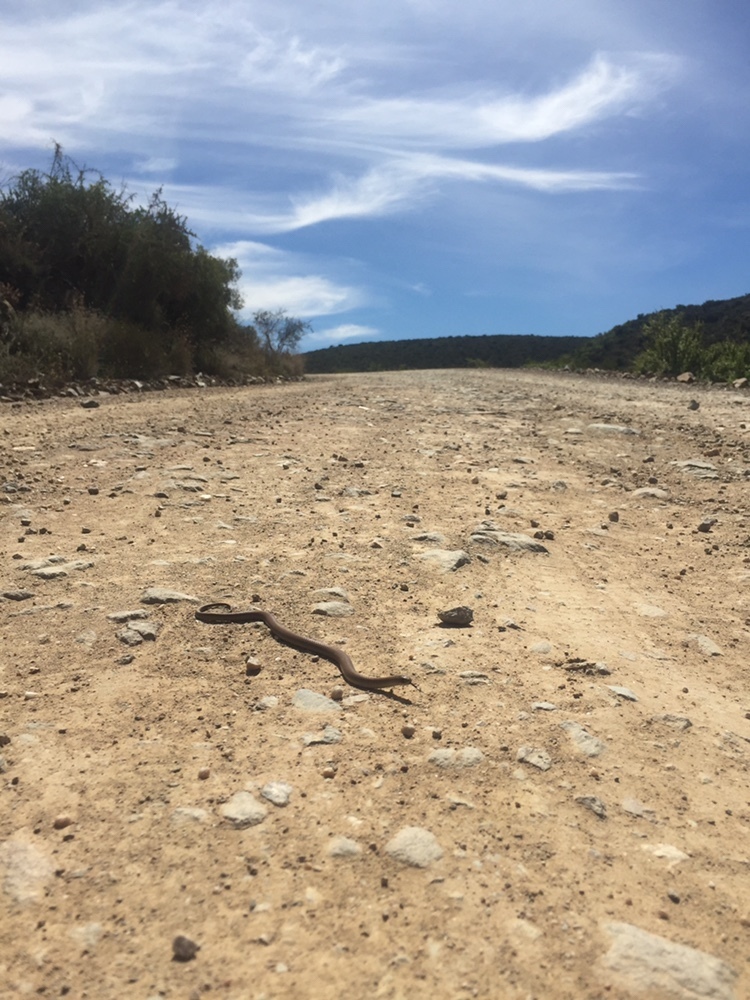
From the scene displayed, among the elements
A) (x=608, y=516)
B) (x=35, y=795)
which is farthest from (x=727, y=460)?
(x=35, y=795)

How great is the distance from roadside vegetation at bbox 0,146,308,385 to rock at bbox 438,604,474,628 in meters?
8.69

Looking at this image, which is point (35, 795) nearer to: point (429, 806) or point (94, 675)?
point (94, 675)

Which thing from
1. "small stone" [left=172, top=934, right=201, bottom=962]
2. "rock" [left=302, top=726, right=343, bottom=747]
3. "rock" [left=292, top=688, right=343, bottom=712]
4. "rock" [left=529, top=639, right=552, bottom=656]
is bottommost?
"small stone" [left=172, top=934, right=201, bottom=962]

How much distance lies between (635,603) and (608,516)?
1.54m

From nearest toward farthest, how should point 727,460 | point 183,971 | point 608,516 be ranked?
1. point 183,971
2. point 608,516
3. point 727,460

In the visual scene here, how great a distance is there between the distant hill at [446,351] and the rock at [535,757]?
49.9m

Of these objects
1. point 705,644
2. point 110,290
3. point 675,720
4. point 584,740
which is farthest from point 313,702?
point 110,290

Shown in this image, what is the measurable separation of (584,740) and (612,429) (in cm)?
623

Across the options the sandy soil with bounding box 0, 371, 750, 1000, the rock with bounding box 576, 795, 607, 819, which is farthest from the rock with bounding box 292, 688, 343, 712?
the rock with bounding box 576, 795, 607, 819

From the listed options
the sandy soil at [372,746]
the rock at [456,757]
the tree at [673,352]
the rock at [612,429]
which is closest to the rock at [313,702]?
the sandy soil at [372,746]

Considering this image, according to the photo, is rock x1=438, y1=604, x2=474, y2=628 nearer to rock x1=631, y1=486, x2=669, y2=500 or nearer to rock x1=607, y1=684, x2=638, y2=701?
rock x1=607, y1=684, x2=638, y2=701

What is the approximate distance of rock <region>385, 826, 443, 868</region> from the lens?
207 cm

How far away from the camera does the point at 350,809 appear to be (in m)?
2.26

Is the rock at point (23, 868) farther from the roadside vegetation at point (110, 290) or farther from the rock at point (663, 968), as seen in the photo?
the roadside vegetation at point (110, 290)
